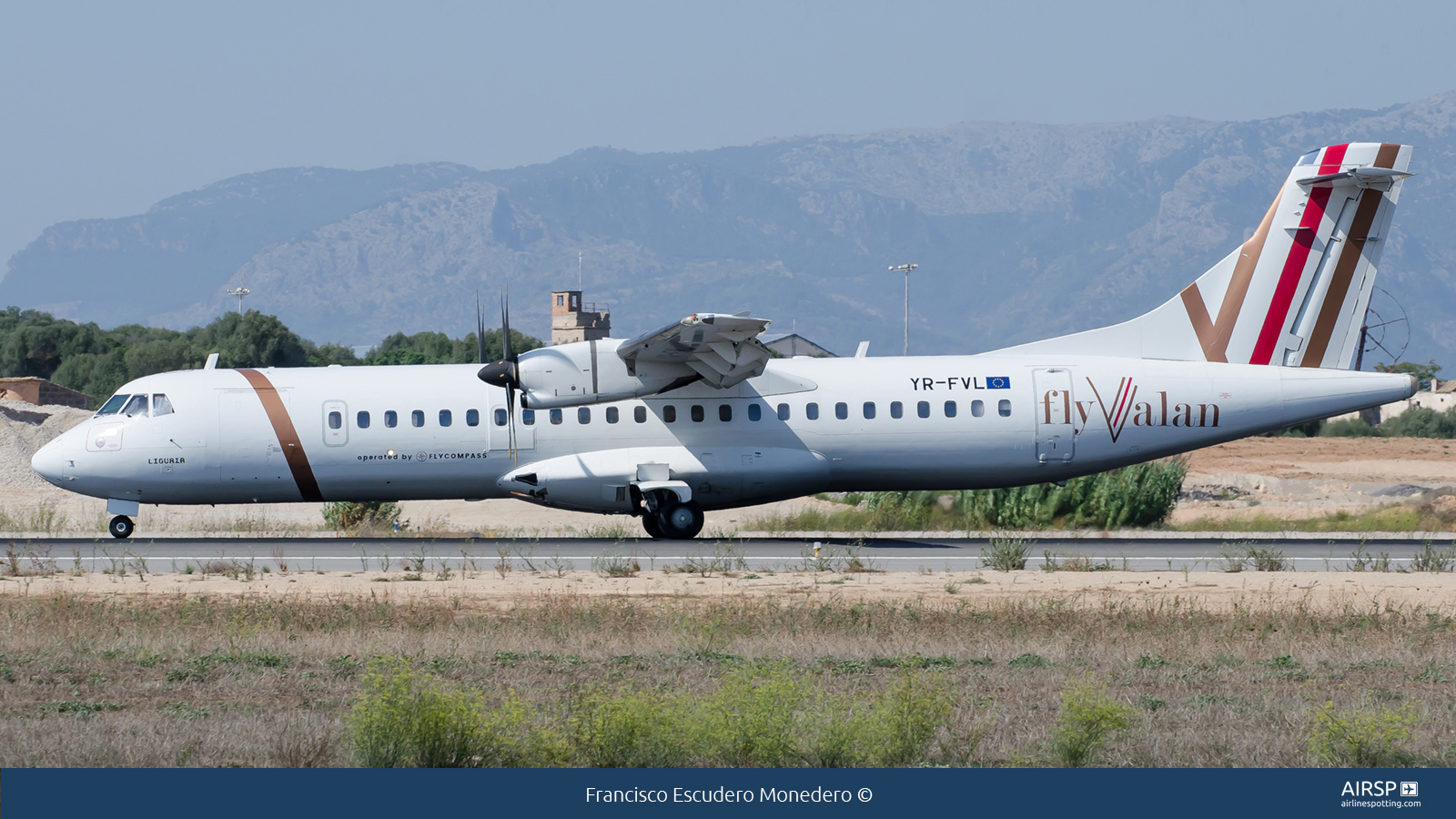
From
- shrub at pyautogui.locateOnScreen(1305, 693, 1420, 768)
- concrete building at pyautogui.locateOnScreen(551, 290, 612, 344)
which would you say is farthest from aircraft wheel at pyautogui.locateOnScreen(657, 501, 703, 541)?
concrete building at pyautogui.locateOnScreen(551, 290, 612, 344)

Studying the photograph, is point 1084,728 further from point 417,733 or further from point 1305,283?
point 1305,283

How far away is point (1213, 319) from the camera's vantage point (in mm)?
26000

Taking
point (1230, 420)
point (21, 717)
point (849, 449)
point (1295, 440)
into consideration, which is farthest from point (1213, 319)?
Answer: point (1295, 440)

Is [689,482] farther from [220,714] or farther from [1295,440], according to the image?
[1295,440]

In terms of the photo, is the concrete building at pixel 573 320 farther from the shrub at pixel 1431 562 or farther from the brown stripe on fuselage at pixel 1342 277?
the shrub at pixel 1431 562

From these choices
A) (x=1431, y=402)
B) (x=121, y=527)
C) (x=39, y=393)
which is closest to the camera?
(x=121, y=527)

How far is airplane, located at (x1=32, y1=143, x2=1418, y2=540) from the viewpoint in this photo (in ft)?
81.0

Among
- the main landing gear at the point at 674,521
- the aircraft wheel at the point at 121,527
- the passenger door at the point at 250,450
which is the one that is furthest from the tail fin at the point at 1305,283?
the aircraft wheel at the point at 121,527

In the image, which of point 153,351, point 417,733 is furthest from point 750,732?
point 153,351

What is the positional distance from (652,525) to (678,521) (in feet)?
1.86

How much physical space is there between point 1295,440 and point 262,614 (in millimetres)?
77164

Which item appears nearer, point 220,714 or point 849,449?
point 220,714

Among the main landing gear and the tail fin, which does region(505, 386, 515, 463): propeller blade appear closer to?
the main landing gear

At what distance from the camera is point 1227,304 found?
2598 centimetres
